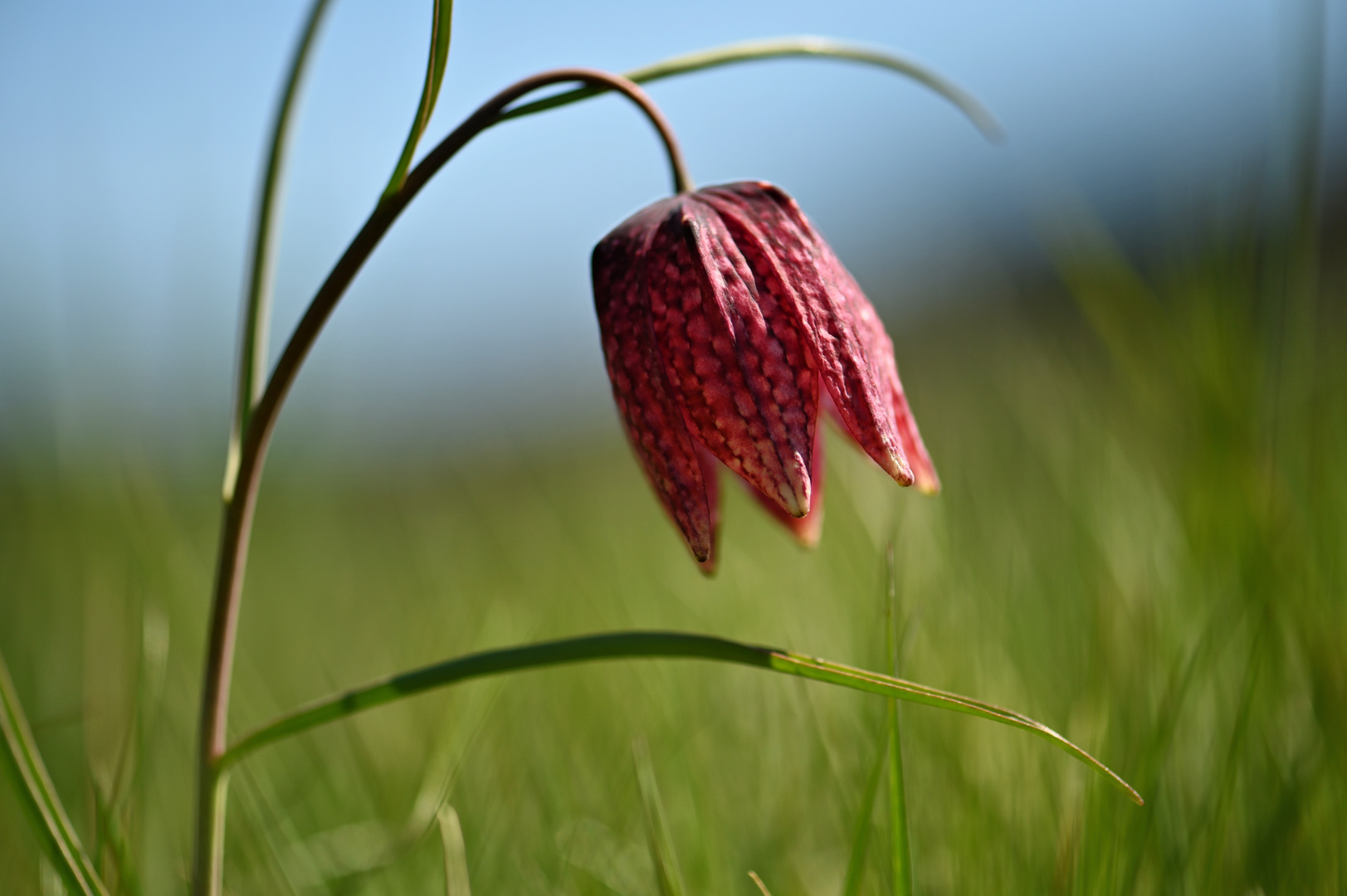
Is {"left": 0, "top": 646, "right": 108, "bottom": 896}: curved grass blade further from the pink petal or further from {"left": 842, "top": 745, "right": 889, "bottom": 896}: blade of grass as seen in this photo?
the pink petal

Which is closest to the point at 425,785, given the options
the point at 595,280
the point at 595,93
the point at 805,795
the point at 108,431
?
the point at 805,795

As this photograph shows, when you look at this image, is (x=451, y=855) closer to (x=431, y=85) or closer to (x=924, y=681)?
(x=431, y=85)

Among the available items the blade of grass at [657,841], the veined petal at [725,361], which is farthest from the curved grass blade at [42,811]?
the veined petal at [725,361]

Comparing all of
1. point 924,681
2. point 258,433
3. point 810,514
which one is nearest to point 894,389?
point 810,514

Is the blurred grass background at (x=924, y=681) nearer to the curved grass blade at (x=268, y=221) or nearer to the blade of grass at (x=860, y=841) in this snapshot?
the blade of grass at (x=860, y=841)

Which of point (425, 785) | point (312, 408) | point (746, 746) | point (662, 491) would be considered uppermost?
point (662, 491)

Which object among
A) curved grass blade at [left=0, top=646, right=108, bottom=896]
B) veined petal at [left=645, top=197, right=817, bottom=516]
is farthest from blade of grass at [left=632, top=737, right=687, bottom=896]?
curved grass blade at [left=0, top=646, right=108, bottom=896]

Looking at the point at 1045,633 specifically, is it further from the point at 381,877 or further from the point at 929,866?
the point at 381,877
